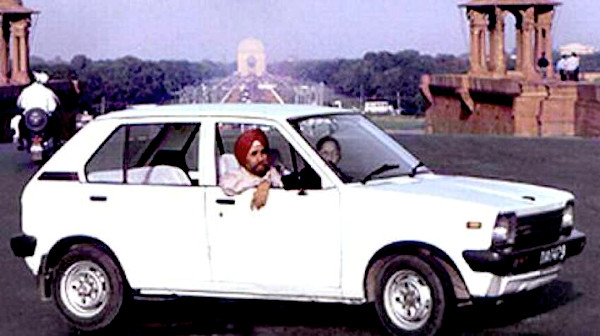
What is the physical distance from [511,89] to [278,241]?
3013 centimetres

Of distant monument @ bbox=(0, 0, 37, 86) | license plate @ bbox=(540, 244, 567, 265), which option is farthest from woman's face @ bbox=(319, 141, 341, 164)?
distant monument @ bbox=(0, 0, 37, 86)

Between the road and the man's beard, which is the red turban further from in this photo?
the road

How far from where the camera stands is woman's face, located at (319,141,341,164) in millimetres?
9375

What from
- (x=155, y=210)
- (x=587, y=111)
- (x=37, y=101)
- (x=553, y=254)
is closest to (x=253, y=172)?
(x=155, y=210)

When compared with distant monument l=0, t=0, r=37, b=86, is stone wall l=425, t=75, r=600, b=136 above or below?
below

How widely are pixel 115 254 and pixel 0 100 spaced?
25239mm

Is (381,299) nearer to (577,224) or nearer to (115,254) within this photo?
(115,254)

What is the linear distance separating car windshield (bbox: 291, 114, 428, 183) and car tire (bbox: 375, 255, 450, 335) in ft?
2.20

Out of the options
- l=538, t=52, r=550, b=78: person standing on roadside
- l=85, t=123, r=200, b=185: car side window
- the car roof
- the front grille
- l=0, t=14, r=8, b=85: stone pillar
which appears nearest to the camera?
the front grille

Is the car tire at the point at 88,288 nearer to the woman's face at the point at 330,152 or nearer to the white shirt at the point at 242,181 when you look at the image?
the white shirt at the point at 242,181

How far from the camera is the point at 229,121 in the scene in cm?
959

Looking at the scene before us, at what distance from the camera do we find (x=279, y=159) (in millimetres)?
9883

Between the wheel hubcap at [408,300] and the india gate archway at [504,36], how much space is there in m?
35.4

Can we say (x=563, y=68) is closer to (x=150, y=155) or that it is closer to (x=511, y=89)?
(x=511, y=89)
